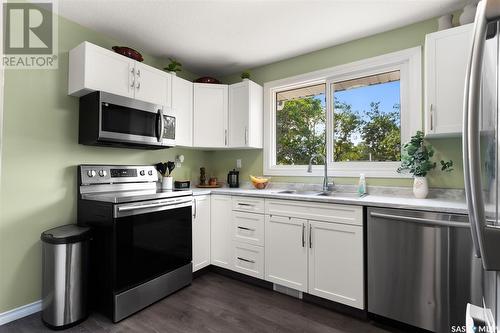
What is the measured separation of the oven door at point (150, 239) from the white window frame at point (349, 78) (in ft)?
4.16

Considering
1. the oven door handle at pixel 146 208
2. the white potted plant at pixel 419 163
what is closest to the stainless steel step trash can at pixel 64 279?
the oven door handle at pixel 146 208

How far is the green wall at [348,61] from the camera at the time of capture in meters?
2.15

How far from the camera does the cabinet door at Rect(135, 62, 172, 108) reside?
8.14 ft

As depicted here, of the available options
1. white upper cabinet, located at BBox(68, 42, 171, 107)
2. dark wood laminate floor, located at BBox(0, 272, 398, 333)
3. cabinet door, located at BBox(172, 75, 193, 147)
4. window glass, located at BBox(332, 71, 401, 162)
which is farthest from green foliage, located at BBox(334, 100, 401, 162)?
white upper cabinet, located at BBox(68, 42, 171, 107)

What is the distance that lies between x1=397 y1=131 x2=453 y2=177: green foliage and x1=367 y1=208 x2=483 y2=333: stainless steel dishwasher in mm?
561

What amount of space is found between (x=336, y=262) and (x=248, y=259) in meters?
0.90

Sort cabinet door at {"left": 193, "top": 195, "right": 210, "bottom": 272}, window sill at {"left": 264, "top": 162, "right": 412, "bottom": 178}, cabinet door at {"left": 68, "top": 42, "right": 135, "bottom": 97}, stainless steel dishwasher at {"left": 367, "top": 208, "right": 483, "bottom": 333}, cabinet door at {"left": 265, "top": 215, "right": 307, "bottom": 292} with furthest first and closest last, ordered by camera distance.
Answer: cabinet door at {"left": 193, "top": 195, "right": 210, "bottom": 272} → window sill at {"left": 264, "top": 162, "right": 412, "bottom": 178} → cabinet door at {"left": 265, "top": 215, "right": 307, "bottom": 292} → cabinet door at {"left": 68, "top": 42, "right": 135, "bottom": 97} → stainless steel dishwasher at {"left": 367, "top": 208, "right": 483, "bottom": 333}

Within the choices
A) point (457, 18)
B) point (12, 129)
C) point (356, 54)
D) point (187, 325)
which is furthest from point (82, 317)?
point (457, 18)

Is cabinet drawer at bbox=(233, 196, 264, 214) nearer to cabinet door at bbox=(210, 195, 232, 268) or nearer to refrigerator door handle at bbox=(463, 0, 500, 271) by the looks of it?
cabinet door at bbox=(210, 195, 232, 268)

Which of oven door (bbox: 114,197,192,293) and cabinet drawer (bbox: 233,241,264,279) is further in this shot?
cabinet drawer (bbox: 233,241,264,279)

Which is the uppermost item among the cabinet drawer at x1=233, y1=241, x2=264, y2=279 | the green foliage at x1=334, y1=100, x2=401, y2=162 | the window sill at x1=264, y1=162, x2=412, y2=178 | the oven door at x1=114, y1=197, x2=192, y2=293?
the green foliage at x1=334, y1=100, x2=401, y2=162

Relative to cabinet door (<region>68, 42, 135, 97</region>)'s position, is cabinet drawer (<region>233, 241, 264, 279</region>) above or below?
below

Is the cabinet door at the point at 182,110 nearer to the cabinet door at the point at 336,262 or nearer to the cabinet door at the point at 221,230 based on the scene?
the cabinet door at the point at 221,230

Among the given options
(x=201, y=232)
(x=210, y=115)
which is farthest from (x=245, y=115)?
(x=201, y=232)
